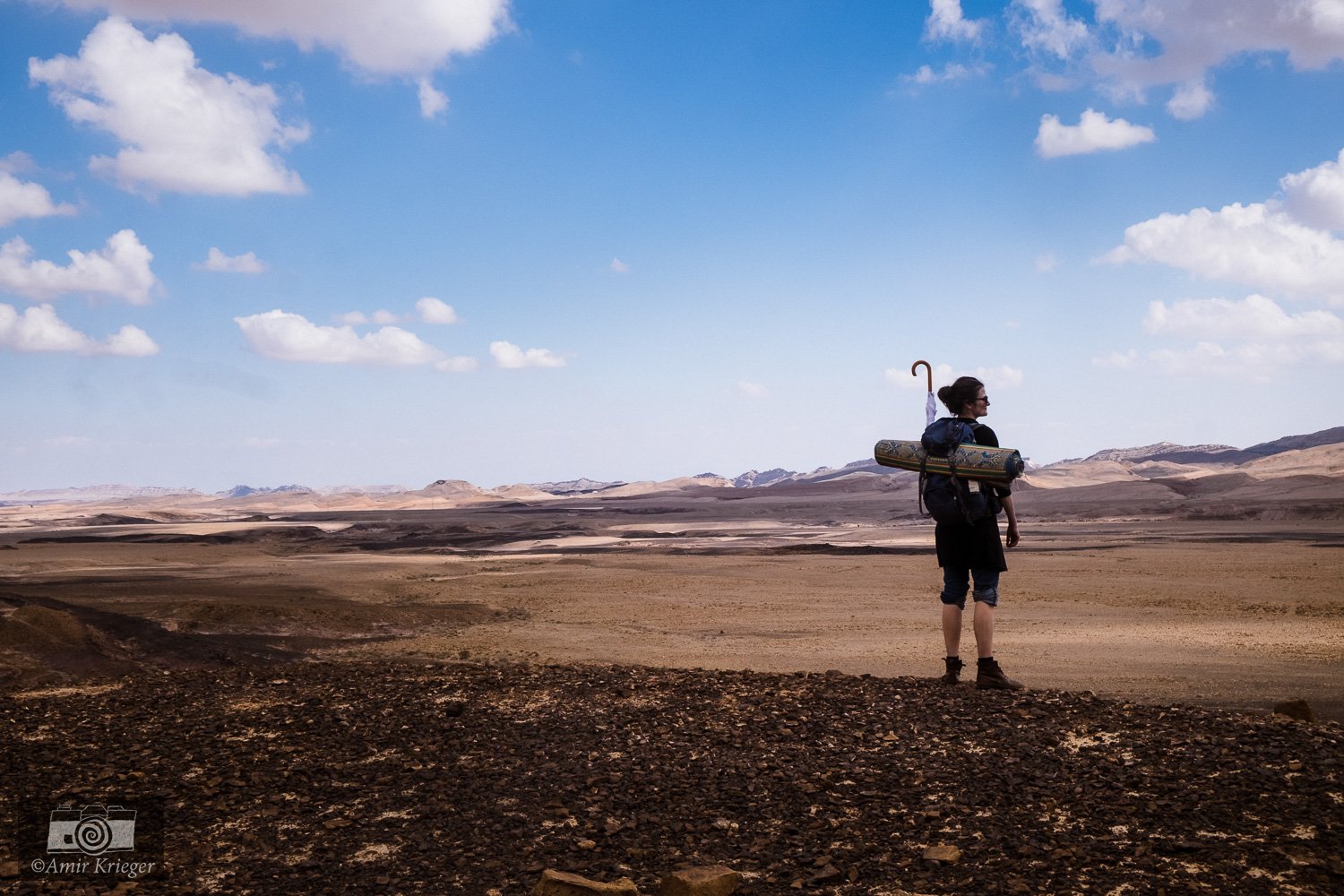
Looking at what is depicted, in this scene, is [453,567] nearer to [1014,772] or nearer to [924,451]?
[924,451]

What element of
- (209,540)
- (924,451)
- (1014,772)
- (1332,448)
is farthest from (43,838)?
(1332,448)

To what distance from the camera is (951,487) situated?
274 inches

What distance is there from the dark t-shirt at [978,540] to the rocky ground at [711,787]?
2.88 feet

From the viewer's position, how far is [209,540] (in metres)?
42.1

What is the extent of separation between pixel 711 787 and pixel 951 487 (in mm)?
2922

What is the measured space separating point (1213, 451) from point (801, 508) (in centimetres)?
7800

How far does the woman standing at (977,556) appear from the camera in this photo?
700cm

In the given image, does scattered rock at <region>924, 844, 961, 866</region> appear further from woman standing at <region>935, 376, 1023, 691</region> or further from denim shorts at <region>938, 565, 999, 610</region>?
denim shorts at <region>938, 565, 999, 610</region>

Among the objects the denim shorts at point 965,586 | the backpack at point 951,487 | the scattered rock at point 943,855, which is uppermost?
the backpack at point 951,487

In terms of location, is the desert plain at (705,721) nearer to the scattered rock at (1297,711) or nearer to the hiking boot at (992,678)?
the hiking boot at (992,678)

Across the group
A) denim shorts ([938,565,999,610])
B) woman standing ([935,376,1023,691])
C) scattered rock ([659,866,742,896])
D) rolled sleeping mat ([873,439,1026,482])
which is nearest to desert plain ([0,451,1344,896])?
scattered rock ([659,866,742,896])

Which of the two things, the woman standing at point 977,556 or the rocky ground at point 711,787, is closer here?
the rocky ground at point 711,787

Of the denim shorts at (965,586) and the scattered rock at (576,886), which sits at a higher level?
the denim shorts at (965,586)

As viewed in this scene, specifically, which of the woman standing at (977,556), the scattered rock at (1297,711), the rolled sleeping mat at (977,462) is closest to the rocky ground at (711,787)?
the woman standing at (977,556)
